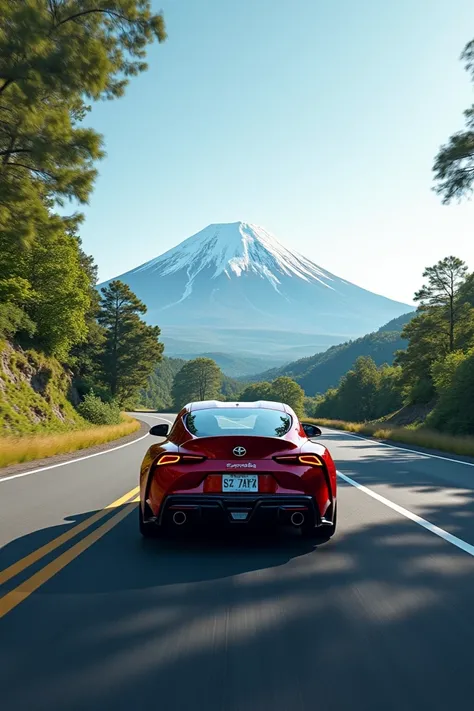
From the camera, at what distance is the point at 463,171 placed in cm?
1819

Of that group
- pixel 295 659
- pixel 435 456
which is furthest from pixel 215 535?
pixel 435 456

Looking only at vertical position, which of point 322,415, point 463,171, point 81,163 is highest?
point 463,171

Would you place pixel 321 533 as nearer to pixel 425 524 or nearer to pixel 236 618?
pixel 425 524

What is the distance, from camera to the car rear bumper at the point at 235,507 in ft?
18.7

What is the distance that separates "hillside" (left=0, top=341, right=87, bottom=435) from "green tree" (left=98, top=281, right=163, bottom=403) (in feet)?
77.8

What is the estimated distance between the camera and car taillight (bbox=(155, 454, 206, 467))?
5891mm

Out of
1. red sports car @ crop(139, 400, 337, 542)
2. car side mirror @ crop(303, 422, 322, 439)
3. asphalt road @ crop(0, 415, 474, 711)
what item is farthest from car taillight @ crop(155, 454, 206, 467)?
car side mirror @ crop(303, 422, 322, 439)

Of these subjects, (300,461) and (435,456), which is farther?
(435,456)

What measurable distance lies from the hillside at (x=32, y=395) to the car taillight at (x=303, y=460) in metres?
20.6

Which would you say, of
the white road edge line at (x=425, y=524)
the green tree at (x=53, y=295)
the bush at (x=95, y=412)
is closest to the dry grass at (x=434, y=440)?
the white road edge line at (x=425, y=524)

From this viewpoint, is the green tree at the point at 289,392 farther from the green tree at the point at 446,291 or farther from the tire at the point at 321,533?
the tire at the point at 321,533

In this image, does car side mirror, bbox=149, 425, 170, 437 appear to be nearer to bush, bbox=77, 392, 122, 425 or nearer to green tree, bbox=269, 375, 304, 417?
bush, bbox=77, 392, 122, 425

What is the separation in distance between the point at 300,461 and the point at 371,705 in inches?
126

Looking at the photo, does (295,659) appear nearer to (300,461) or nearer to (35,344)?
(300,461)
